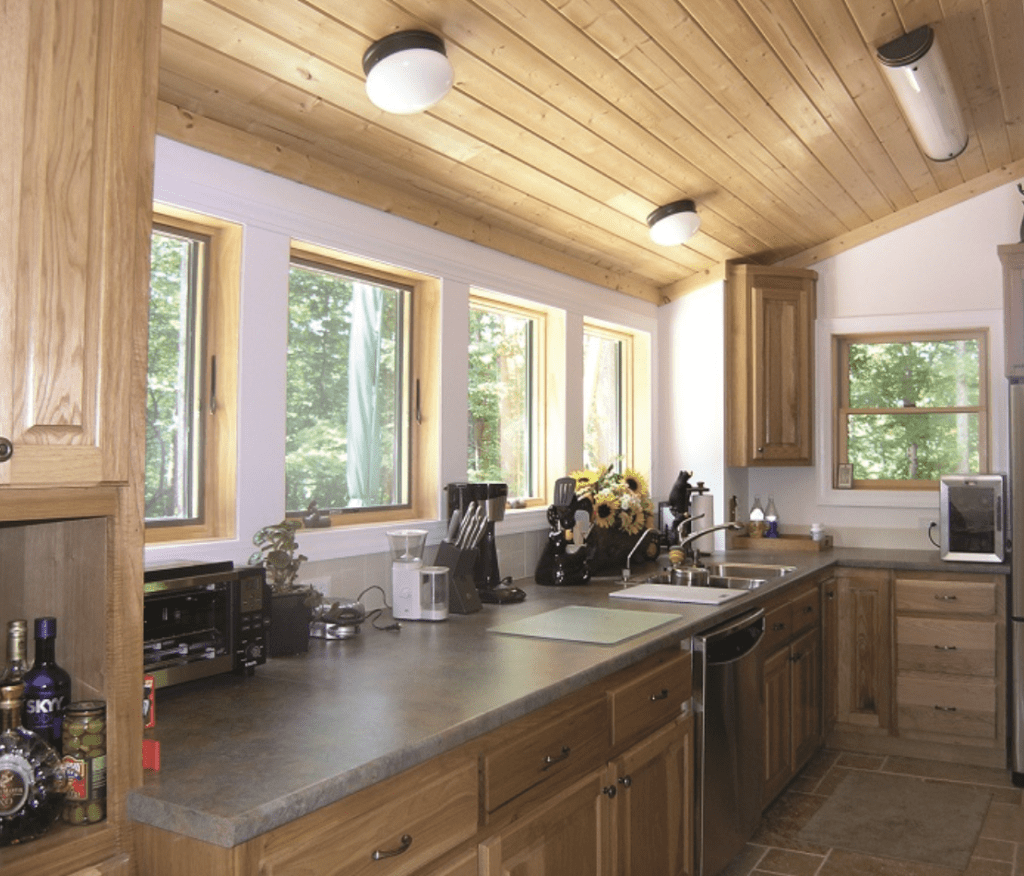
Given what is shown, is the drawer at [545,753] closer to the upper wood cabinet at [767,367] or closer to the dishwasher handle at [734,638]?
the dishwasher handle at [734,638]

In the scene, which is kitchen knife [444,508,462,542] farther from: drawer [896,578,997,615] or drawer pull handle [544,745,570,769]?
drawer [896,578,997,615]

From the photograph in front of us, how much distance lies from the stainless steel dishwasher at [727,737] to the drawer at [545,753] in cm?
66

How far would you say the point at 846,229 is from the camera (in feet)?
15.9

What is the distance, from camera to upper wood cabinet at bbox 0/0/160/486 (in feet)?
4.08

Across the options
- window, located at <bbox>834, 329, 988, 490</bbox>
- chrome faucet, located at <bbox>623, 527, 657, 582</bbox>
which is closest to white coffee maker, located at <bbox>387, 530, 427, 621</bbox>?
chrome faucet, located at <bbox>623, 527, 657, 582</bbox>

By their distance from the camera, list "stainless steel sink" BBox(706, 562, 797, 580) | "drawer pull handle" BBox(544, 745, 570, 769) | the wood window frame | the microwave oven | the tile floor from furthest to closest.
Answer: the wood window frame, the microwave oven, "stainless steel sink" BBox(706, 562, 797, 580), the tile floor, "drawer pull handle" BBox(544, 745, 570, 769)

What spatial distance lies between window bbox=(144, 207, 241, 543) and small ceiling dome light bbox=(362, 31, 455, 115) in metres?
0.57

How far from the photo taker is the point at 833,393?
195 inches

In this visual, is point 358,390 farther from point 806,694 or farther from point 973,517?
point 973,517

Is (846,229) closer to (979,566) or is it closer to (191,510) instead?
(979,566)

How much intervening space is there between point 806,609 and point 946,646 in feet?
2.42

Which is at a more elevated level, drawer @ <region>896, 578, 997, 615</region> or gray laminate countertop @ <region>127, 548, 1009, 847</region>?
gray laminate countertop @ <region>127, 548, 1009, 847</region>

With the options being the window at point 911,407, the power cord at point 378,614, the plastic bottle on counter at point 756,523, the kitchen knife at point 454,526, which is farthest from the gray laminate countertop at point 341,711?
the window at point 911,407

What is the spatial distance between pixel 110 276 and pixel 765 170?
9.51ft
